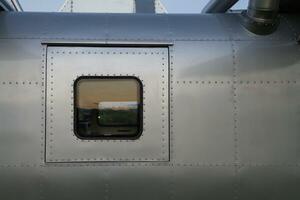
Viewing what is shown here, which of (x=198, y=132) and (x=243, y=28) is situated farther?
(x=243, y=28)

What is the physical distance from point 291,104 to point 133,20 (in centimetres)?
219

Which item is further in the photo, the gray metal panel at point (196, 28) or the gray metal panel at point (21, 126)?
the gray metal panel at point (196, 28)

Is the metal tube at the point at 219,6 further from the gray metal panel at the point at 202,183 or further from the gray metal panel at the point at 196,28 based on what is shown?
the gray metal panel at the point at 202,183

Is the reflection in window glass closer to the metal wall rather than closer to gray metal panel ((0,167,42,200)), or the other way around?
the metal wall

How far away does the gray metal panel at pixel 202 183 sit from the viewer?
557 cm

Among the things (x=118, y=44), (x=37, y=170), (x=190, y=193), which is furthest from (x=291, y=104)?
Answer: (x=37, y=170)

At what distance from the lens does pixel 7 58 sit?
5.66m

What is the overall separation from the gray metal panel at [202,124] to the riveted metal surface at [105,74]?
162 mm

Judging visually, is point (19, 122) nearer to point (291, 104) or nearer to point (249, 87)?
point (249, 87)

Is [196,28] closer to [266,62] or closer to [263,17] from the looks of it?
[263,17]

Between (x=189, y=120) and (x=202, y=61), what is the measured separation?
2.40 feet

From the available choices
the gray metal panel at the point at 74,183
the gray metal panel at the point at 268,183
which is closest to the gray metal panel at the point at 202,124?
the gray metal panel at the point at 268,183

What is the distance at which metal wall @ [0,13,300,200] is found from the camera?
18.1 ft

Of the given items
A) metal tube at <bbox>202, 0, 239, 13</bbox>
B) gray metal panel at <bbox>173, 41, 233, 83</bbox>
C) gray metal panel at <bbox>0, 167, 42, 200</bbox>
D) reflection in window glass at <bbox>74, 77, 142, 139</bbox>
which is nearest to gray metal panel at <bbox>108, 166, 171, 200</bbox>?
reflection in window glass at <bbox>74, 77, 142, 139</bbox>
